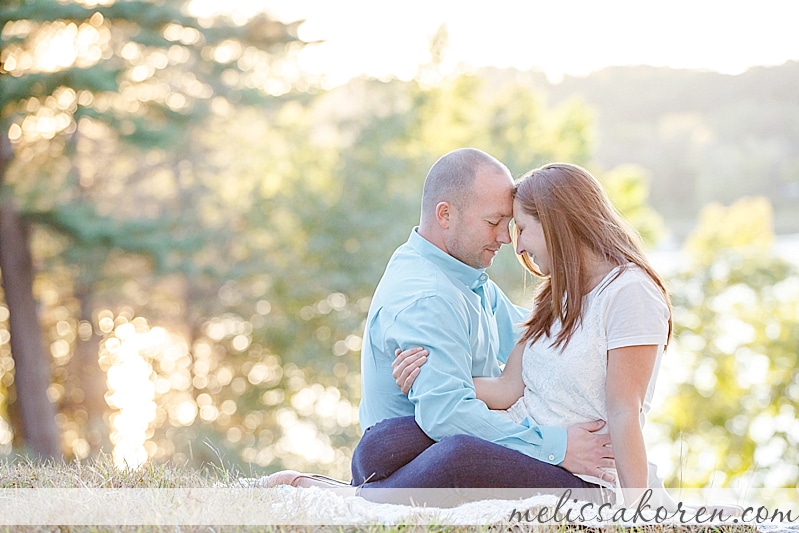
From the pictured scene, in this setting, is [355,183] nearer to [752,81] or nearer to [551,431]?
[752,81]

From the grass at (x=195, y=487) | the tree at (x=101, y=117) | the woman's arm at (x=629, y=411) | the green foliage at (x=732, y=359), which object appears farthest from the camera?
the green foliage at (x=732, y=359)

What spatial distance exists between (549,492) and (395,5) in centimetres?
1730

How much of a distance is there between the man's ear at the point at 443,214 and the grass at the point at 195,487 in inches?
44.6

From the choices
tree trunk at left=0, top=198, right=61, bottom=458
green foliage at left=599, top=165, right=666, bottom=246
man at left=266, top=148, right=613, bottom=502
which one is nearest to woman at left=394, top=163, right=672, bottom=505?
man at left=266, top=148, right=613, bottom=502

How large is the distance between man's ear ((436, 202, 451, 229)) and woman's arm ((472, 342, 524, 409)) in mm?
537

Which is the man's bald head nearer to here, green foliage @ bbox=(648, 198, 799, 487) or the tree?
the tree

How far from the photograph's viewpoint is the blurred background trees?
12.0 meters

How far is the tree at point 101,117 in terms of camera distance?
10781 mm

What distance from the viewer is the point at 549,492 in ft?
9.81

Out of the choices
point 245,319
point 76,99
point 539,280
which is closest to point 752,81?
point 245,319

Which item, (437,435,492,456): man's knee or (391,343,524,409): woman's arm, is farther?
(391,343,524,409): woman's arm

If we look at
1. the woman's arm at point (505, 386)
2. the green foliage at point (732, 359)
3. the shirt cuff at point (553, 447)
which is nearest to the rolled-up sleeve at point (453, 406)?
the shirt cuff at point (553, 447)

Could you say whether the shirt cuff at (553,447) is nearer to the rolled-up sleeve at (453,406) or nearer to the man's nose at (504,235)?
the rolled-up sleeve at (453,406)

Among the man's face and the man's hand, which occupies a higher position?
the man's face
